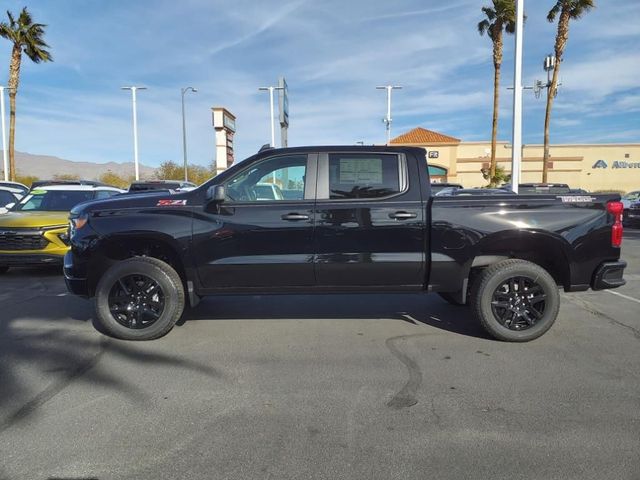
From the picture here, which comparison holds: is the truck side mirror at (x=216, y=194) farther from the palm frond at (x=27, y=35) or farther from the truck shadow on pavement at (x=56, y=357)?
the palm frond at (x=27, y=35)

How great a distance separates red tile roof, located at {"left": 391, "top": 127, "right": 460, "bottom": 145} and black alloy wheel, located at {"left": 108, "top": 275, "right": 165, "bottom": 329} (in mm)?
47362

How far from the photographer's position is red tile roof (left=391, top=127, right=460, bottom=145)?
50666mm

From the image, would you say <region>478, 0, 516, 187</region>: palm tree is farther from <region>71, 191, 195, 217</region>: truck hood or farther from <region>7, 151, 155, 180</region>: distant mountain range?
<region>7, 151, 155, 180</region>: distant mountain range

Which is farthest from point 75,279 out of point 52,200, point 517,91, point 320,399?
point 517,91

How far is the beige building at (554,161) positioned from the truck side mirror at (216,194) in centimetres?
4733

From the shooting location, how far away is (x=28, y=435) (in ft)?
10.2

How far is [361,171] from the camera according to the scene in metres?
4.95

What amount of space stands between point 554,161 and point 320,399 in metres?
55.0

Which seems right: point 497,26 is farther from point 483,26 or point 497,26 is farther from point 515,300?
point 515,300

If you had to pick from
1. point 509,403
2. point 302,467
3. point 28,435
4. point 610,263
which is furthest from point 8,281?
point 610,263

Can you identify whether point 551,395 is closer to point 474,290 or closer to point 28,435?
point 474,290

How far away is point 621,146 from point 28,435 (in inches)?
2423

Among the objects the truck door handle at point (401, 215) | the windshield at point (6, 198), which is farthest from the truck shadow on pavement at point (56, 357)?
the windshield at point (6, 198)

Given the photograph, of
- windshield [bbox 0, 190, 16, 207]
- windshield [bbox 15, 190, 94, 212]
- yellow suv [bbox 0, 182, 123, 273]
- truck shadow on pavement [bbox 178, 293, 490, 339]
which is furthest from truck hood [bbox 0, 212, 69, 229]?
truck shadow on pavement [bbox 178, 293, 490, 339]
